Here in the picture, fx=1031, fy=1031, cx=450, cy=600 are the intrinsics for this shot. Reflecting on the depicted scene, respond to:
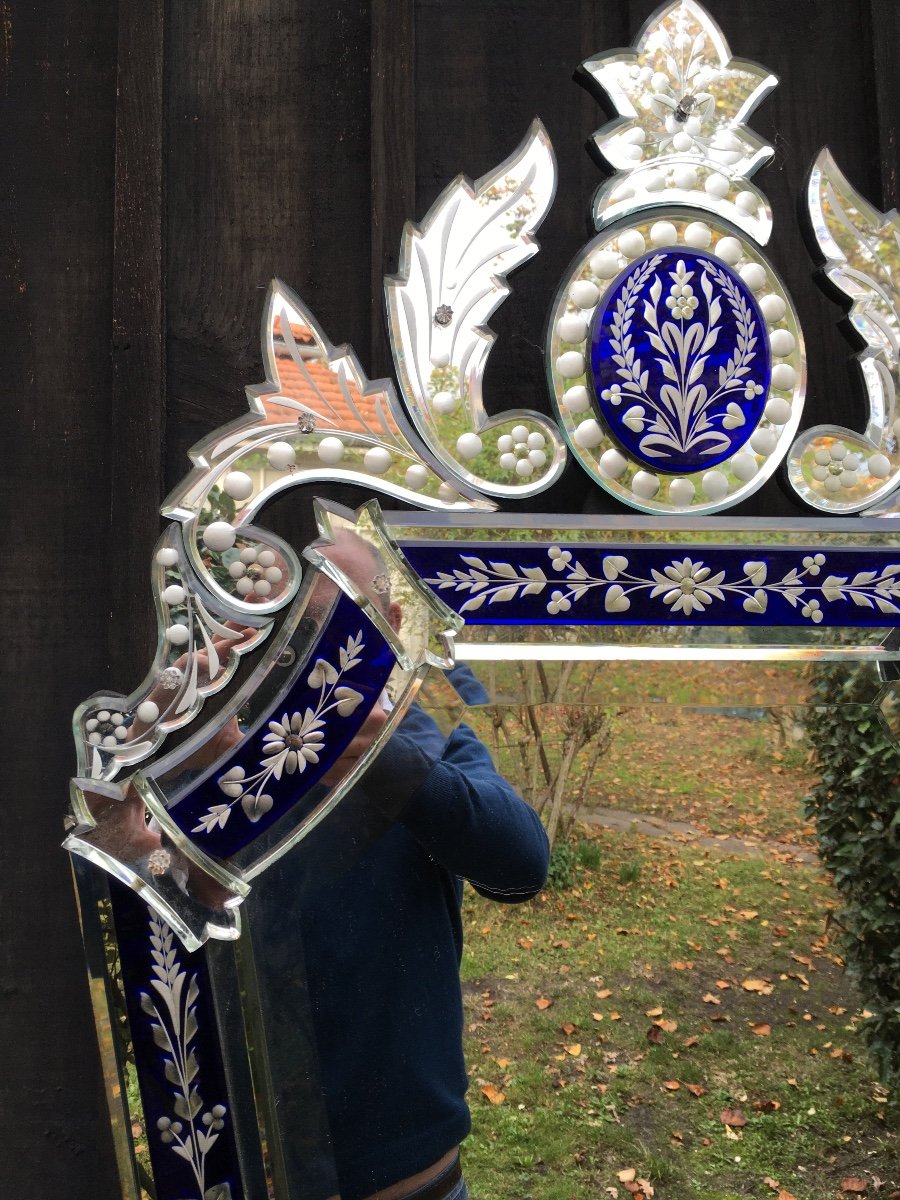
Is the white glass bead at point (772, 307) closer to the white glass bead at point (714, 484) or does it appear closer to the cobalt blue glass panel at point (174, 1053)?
the white glass bead at point (714, 484)

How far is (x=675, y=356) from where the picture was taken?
2.14ft

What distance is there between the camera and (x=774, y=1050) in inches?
30.4

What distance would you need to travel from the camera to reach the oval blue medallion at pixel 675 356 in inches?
25.5

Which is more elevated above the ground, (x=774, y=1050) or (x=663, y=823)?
(x=663, y=823)

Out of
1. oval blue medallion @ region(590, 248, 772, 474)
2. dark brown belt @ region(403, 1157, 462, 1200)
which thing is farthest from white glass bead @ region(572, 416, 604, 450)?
dark brown belt @ region(403, 1157, 462, 1200)

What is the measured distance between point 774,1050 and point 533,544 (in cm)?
44

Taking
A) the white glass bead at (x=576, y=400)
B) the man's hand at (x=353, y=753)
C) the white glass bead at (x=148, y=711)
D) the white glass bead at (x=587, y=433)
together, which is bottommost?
the man's hand at (x=353, y=753)

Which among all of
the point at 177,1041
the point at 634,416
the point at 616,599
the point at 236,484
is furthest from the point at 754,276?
the point at 177,1041

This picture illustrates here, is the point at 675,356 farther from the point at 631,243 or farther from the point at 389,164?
the point at 389,164

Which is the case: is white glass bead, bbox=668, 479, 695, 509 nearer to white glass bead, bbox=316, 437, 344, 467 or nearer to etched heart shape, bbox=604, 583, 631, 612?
etched heart shape, bbox=604, 583, 631, 612

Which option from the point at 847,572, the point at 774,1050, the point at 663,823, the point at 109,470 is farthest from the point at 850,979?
the point at 109,470

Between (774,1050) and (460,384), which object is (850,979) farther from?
(460,384)

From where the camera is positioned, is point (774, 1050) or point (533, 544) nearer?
point (533, 544)

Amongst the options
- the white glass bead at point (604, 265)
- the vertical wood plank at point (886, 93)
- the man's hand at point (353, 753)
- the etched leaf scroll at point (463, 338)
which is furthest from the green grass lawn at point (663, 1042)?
the vertical wood plank at point (886, 93)
